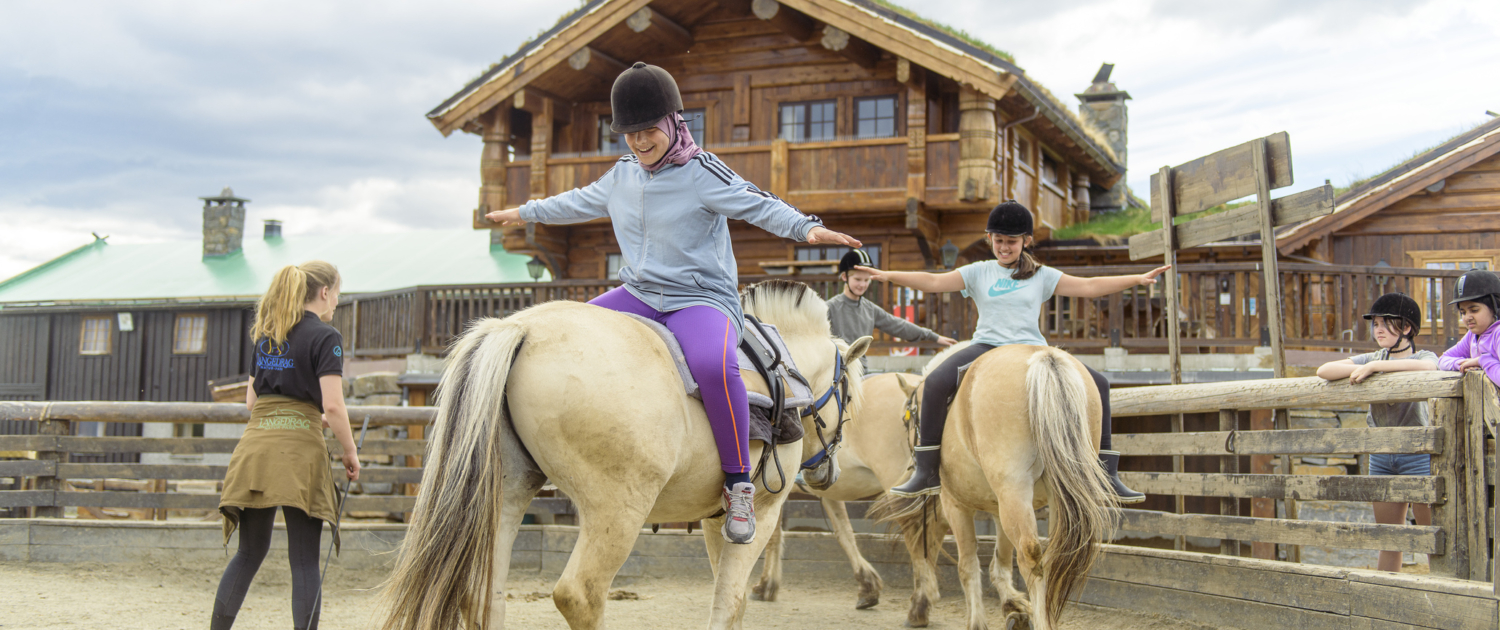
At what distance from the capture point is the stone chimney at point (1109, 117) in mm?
21242

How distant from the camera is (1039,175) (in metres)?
16.8

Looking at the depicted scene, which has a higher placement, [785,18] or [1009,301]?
[785,18]

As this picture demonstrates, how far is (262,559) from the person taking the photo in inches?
152

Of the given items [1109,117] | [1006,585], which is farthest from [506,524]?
[1109,117]

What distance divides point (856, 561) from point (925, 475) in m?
1.48

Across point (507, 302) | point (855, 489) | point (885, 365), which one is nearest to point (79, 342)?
point (507, 302)

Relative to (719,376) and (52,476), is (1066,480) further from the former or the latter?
(52,476)

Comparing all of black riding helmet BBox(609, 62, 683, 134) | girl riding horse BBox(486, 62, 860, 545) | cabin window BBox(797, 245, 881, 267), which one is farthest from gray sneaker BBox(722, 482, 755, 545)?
cabin window BBox(797, 245, 881, 267)

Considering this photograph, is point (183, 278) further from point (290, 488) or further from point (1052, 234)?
point (290, 488)

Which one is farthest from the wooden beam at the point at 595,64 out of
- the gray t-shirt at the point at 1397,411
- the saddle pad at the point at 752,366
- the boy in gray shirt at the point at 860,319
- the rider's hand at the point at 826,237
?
the rider's hand at the point at 826,237

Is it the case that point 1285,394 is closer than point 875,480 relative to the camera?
Yes

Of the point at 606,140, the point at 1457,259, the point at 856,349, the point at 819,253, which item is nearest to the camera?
the point at 856,349

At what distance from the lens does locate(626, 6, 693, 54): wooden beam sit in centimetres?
1521

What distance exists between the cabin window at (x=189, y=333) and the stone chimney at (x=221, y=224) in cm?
356
